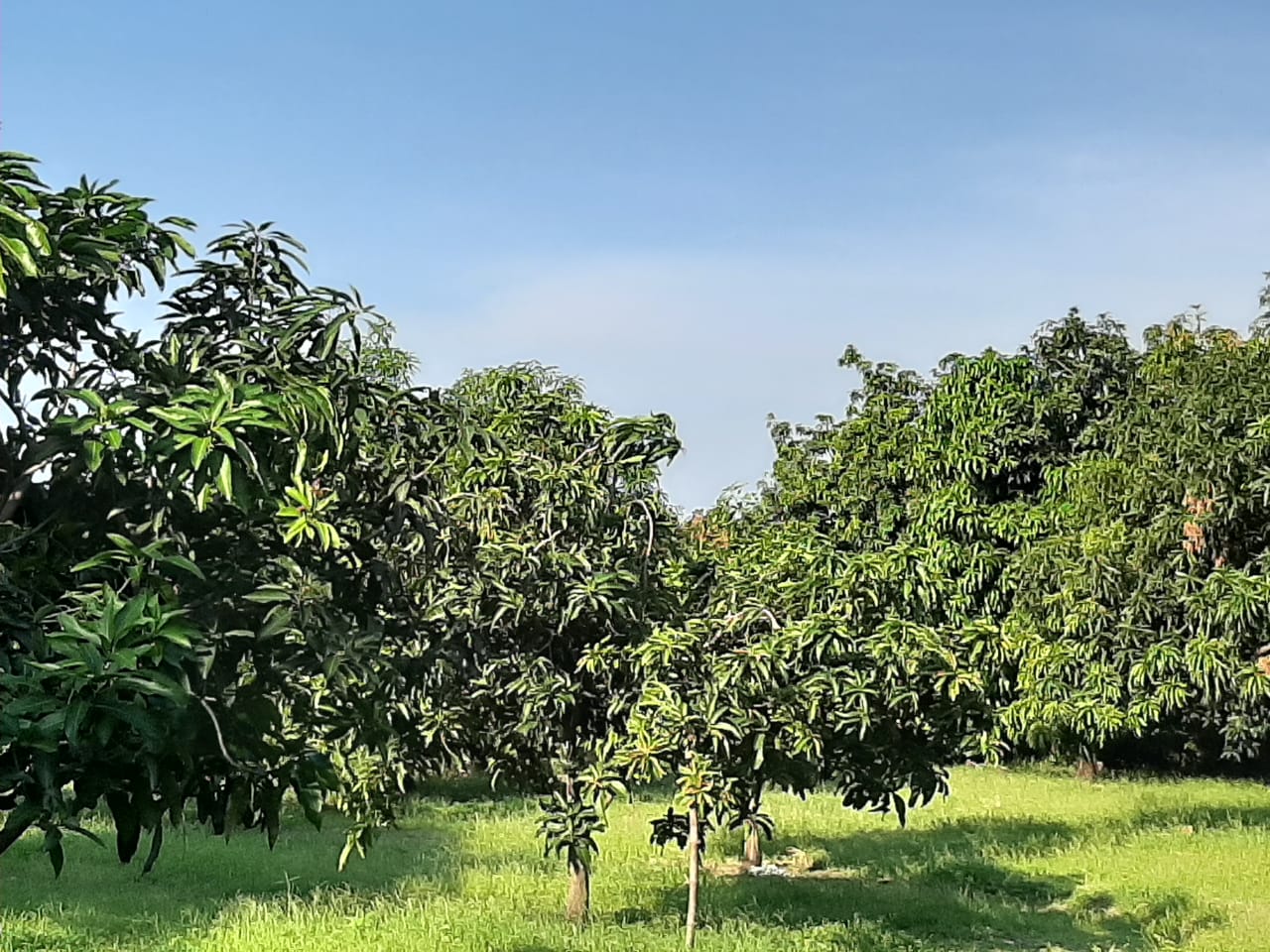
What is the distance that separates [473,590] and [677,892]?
4936 mm

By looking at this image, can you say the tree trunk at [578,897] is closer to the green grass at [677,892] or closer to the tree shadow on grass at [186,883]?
the green grass at [677,892]

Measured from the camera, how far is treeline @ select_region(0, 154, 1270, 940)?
2.61 metres

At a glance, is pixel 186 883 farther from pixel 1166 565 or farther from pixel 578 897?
pixel 1166 565

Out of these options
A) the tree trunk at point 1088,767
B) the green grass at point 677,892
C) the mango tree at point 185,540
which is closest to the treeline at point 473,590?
the mango tree at point 185,540

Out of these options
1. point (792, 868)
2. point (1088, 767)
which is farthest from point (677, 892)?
point (1088, 767)

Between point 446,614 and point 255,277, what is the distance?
196 cm

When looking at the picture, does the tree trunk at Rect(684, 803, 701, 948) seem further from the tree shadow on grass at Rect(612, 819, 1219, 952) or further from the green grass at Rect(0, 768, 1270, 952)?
the tree shadow on grass at Rect(612, 819, 1219, 952)

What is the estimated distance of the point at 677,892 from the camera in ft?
32.1

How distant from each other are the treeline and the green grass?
720 millimetres

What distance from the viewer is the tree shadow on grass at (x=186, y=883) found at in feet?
26.6

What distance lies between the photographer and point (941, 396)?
59.3 ft

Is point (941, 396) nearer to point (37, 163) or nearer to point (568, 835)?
point (568, 835)

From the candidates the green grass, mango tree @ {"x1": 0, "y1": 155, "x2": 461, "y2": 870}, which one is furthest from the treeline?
the green grass

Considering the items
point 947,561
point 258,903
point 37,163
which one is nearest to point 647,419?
point 37,163
